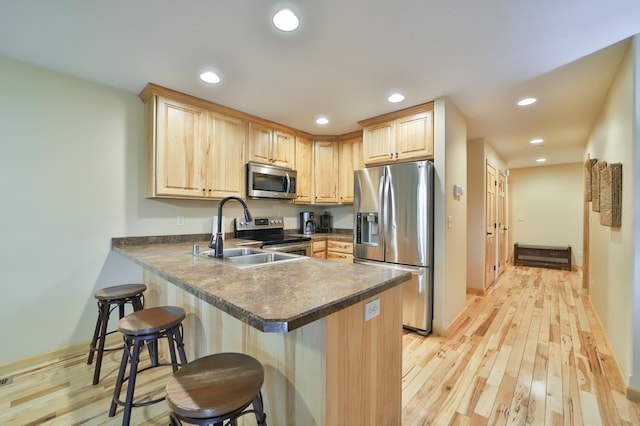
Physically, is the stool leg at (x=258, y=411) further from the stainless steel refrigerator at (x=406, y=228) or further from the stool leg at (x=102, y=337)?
the stainless steel refrigerator at (x=406, y=228)

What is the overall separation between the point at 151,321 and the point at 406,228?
7.72ft

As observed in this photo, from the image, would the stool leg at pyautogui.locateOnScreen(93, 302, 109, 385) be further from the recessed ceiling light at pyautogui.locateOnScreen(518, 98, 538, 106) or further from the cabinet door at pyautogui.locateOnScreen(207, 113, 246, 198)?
the recessed ceiling light at pyautogui.locateOnScreen(518, 98, 538, 106)

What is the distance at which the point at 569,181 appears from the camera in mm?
6211

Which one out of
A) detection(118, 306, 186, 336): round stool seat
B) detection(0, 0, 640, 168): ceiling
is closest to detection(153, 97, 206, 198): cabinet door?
detection(0, 0, 640, 168): ceiling

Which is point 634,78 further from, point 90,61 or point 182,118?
point 90,61

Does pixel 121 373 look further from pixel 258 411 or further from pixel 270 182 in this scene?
pixel 270 182

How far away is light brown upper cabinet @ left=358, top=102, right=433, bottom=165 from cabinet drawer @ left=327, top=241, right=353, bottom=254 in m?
1.11

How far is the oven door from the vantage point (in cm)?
302

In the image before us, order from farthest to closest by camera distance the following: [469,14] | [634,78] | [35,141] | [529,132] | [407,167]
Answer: [529,132] → [407,167] → [35,141] → [634,78] → [469,14]

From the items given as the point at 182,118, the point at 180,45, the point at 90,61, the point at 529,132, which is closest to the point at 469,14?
the point at 180,45

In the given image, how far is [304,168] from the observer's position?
3.98 meters

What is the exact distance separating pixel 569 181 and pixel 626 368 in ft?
19.4

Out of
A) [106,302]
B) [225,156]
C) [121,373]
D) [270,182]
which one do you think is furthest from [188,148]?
[121,373]

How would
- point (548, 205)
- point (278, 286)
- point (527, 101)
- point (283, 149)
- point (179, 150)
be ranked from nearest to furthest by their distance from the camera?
point (278, 286), point (179, 150), point (527, 101), point (283, 149), point (548, 205)
